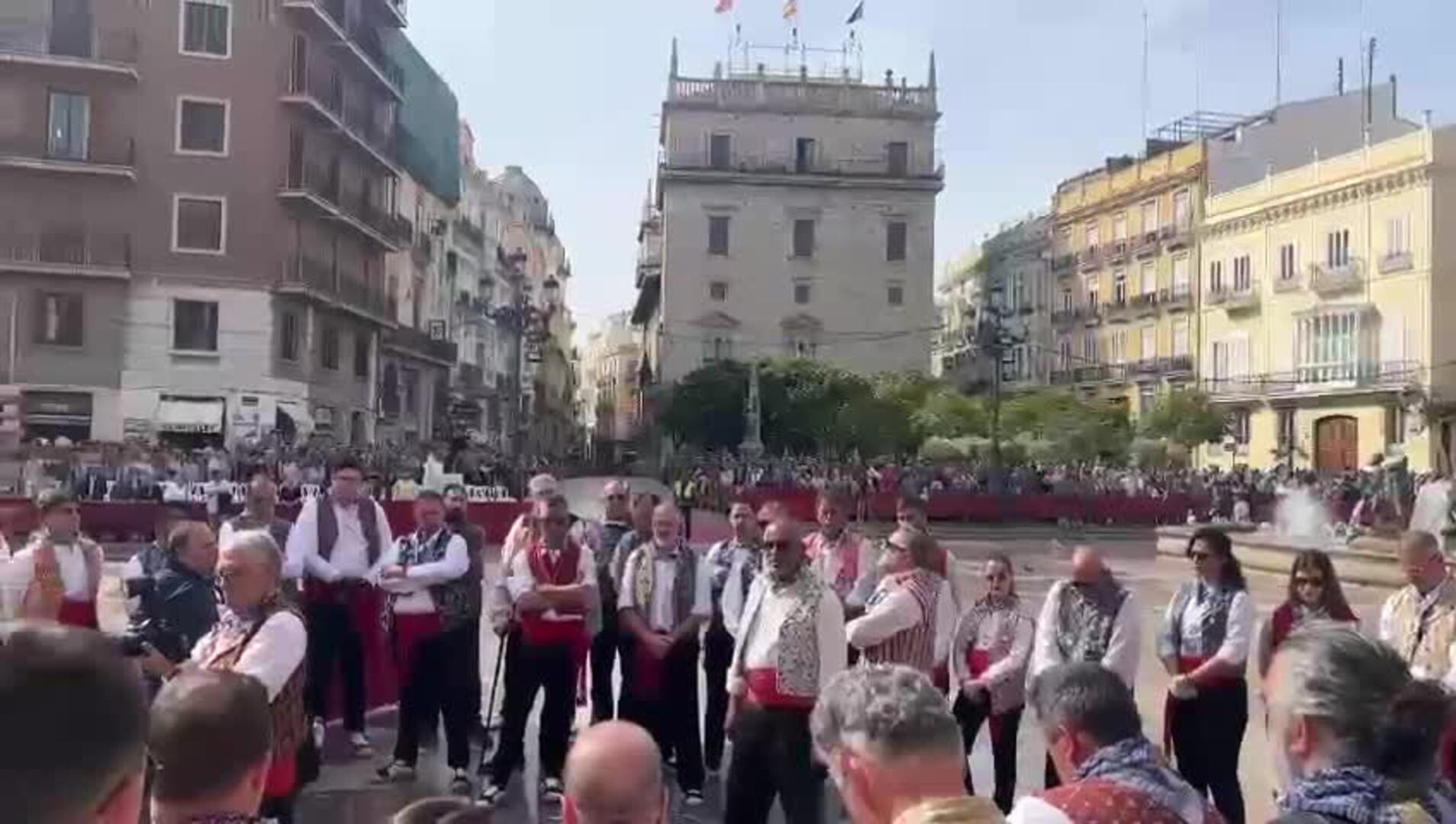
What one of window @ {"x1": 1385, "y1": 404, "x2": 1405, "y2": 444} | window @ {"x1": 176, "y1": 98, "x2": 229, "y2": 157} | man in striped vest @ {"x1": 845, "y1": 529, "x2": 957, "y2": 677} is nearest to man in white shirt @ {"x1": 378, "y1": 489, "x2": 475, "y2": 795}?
man in striped vest @ {"x1": 845, "y1": 529, "x2": 957, "y2": 677}

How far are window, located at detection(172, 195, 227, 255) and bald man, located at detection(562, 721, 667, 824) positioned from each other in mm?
43235

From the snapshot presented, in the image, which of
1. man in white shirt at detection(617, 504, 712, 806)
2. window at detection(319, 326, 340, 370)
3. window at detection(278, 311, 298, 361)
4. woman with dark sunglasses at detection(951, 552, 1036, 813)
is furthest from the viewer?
window at detection(319, 326, 340, 370)

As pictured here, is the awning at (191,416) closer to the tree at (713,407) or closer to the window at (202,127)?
→ the window at (202,127)

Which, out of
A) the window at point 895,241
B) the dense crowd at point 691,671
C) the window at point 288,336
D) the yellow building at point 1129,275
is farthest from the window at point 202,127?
the yellow building at point 1129,275

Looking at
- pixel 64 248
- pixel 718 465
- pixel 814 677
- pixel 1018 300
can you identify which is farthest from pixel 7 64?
pixel 1018 300

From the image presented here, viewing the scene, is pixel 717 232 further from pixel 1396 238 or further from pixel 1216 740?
pixel 1216 740

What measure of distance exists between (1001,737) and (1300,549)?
13388 mm

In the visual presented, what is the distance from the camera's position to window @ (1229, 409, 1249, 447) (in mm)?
60031

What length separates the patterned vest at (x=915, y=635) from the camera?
7.69m

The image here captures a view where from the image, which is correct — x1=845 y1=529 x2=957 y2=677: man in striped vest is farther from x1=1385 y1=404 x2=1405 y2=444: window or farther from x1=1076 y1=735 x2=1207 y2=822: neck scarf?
x1=1385 y1=404 x2=1405 y2=444: window

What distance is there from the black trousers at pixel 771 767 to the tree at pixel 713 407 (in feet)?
178

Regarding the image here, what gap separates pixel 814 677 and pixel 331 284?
43.7 m

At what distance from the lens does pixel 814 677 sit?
6914 mm

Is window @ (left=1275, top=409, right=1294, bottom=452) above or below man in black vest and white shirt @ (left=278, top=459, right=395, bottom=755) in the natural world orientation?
above
